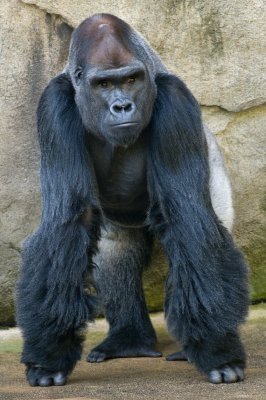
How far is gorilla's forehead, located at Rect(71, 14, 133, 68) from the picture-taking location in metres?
3.96

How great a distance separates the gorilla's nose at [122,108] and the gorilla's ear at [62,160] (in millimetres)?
→ 197

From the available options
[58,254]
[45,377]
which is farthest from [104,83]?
[45,377]

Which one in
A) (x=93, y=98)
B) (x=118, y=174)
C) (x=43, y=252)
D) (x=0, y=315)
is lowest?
(x=0, y=315)

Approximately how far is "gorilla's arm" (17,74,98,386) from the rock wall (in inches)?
40.1

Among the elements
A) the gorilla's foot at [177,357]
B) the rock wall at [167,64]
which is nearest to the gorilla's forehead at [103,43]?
the rock wall at [167,64]

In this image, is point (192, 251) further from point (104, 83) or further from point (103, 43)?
point (103, 43)

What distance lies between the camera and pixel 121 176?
435 cm

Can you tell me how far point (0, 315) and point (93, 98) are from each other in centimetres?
164

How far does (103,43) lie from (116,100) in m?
0.23

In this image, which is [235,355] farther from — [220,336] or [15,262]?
[15,262]

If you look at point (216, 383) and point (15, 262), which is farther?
point (15, 262)

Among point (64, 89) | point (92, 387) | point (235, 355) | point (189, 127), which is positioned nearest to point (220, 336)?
A: point (235, 355)

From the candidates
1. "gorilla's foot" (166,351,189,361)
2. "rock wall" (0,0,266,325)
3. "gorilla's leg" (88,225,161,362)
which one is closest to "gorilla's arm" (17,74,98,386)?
"gorilla's foot" (166,351,189,361)

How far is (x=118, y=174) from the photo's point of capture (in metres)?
4.35
